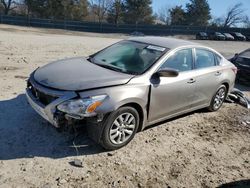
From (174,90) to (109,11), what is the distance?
197 ft

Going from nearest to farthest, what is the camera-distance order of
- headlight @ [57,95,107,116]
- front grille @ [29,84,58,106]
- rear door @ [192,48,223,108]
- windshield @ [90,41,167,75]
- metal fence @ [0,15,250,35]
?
headlight @ [57,95,107,116]
front grille @ [29,84,58,106]
windshield @ [90,41,167,75]
rear door @ [192,48,223,108]
metal fence @ [0,15,250,35]

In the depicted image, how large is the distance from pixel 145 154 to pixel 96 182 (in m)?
1.03

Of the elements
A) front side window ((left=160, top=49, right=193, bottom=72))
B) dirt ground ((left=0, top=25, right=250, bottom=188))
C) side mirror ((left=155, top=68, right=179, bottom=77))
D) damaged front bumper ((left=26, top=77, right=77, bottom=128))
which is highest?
front side window ((left=160, top=49, right=193, bottom=72))

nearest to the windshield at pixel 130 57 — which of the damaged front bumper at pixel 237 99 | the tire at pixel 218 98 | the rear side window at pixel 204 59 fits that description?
the rear side window at pixel 204 59

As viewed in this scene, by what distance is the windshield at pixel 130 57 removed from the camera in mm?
4645

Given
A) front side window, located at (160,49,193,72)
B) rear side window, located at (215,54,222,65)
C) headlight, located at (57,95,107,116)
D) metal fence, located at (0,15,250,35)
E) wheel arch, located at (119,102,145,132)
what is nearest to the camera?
headlight, located at (57,95,107,116)

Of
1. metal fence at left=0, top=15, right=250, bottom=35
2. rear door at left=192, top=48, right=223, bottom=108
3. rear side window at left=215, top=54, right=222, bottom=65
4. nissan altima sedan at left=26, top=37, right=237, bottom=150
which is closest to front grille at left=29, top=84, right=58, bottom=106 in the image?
nissan altima sedan at left=26, top=37, right=237, bottom=150

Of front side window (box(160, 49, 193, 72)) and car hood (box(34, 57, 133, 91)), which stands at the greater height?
front side window (box(160, 49, 193, 72))

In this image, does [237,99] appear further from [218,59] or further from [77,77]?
[77,77]

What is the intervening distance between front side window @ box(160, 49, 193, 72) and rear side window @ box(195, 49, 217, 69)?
21 centimetres

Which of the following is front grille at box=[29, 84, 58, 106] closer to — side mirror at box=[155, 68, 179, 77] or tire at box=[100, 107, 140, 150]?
tire at box=[100, 107, 140, 150]

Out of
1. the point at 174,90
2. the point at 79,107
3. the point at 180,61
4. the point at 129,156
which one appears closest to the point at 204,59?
the point at 180,61

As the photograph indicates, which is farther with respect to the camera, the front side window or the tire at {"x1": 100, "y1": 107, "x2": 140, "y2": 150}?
the front side window

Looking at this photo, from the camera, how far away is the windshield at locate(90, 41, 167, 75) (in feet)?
15.2
